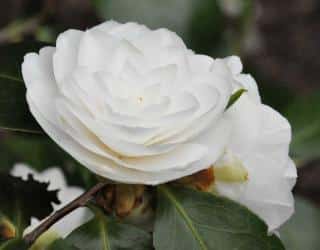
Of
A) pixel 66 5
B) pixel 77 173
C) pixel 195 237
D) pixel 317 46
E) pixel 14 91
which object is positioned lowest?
pixel 317 46

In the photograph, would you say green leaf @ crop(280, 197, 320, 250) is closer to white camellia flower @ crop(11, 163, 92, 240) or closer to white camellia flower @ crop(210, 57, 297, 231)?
white camellia flower @ crop(11, 163, 92, 240)

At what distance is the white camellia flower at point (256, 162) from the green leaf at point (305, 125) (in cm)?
46

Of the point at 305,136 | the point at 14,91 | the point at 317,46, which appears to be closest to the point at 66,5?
the point at 317,46

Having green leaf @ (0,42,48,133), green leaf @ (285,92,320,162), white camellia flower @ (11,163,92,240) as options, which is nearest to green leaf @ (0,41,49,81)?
green leaf @ (0,42,48,133)

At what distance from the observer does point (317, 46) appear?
8.19ft

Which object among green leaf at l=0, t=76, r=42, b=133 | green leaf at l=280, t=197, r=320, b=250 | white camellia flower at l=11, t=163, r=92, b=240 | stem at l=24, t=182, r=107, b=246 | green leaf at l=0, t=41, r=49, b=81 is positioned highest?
green leaf at l=0, t=41, r=49, b=81

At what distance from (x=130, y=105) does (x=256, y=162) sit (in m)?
0.13

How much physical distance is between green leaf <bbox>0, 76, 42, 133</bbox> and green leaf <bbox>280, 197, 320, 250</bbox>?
585 mm

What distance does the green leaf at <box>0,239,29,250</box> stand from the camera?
69 centimetres

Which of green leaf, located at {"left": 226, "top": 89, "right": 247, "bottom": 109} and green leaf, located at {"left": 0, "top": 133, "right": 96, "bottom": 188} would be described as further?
green leaf, located at {"left": 0, "top": 133, "right": 96, "bottom": 188}

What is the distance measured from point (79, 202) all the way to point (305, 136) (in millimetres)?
595

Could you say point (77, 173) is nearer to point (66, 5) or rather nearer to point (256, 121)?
point (256, 121)

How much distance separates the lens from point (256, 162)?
692 mm

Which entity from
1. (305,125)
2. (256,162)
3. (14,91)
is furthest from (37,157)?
(256,162)
